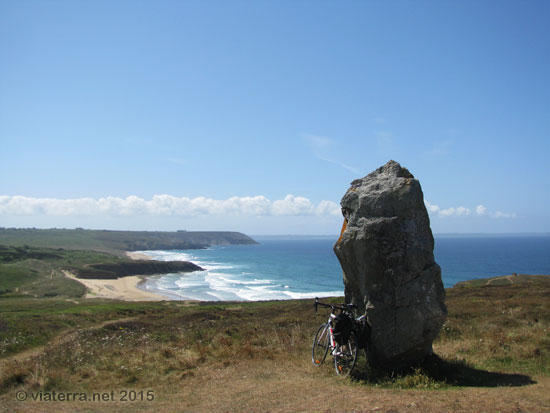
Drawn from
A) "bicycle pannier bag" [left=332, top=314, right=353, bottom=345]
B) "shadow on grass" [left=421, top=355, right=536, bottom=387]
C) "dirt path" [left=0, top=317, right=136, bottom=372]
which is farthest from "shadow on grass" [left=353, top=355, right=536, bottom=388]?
"dirt path" [left=0, top=317, right=136, bottom=372]

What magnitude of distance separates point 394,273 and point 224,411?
4.77 meters

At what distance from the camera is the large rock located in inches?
345

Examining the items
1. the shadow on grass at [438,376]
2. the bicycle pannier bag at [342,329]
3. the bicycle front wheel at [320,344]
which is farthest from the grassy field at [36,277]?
the shadow on grass at [438,376]

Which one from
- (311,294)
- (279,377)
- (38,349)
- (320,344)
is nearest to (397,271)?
(320,344)

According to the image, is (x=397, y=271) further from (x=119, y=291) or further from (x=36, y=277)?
(x=36, y=277)

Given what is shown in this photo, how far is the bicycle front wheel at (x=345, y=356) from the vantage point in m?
8.98

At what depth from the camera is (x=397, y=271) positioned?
898cm

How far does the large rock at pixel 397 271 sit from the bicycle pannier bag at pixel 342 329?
570 millimetres

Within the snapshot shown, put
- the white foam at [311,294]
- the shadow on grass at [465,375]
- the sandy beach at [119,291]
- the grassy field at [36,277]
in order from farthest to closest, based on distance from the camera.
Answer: the white foam at [311,294] → the sandy beach at [119,291] → the grassy field at [36,277] → the shadow on grass at [465,375]

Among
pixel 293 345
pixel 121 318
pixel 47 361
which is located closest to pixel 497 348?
pixel 293 345

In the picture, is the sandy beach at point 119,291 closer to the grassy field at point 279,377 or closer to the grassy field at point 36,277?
the grassy field at point 36,277

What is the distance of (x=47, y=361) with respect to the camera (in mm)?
11625

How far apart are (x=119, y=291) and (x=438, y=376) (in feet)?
238

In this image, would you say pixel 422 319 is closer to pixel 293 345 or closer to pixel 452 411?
pixel 452 411
